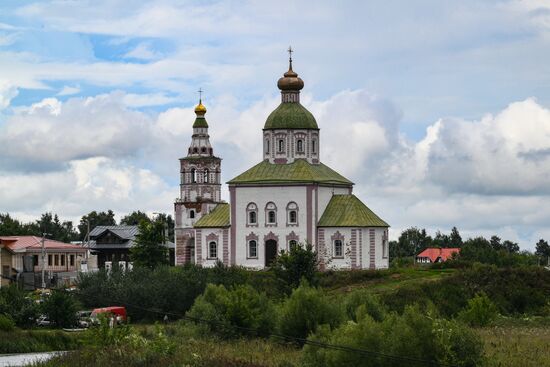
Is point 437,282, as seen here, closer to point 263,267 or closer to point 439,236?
point 263,267

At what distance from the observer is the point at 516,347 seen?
38.3 m

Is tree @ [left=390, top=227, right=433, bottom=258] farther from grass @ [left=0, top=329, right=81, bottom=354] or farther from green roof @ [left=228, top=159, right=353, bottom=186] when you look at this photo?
grass @ [left=0, top=329, right=81, bottom=354]

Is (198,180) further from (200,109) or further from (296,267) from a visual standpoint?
(296,267)

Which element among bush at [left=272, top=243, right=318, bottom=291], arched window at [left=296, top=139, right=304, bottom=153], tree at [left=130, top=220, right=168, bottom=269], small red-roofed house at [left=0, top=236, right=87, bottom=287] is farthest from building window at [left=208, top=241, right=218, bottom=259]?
bush at [left=272, top=243, right=318, bottom=291]

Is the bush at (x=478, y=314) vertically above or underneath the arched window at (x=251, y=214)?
underneath

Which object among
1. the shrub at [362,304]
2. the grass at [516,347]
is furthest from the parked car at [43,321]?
the grass at [516,347]

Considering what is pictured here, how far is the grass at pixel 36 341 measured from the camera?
160 ft

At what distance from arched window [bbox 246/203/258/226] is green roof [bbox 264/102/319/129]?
537 centimetres

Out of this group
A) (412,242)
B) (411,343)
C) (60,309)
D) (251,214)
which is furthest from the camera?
(412,242)

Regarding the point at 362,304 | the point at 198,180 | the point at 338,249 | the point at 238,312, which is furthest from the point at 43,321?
the point at 198,180

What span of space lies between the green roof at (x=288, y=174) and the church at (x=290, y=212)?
0.06 meters

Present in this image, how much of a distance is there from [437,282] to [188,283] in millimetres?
12495

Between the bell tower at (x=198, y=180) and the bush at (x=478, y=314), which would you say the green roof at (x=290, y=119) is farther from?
the bush at (x=478, y=314)

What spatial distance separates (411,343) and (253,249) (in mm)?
45006
